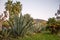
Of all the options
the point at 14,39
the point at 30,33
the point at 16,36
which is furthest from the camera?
the point at 30,33

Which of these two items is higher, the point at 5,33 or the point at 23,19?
the point at 23,19

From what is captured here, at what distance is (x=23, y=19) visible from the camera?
9.78 m

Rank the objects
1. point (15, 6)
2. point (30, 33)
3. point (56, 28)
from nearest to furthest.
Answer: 1. point (30, 33)
2. point (56, 28)
3. point (15, 6)

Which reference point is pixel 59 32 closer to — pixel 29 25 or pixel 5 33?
pixel 29 25

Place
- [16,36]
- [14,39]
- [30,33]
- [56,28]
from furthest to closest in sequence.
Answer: [56,28]
[30,33]
[16,36]
[14,39]

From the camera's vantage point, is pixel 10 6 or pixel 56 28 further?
pixel 10 6

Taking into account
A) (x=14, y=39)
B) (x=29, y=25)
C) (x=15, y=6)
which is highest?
(x=15, y=6)

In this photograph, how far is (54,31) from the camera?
13.1 metres

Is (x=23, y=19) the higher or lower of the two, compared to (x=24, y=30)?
higher

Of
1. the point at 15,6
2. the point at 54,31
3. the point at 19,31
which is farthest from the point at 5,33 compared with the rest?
the point at 15,6

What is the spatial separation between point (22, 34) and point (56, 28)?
13.5ft

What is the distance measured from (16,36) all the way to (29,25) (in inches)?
38.6

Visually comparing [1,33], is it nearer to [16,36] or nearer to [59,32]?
[16,36]

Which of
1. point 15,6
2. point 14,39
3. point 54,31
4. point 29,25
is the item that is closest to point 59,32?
point 54,31
